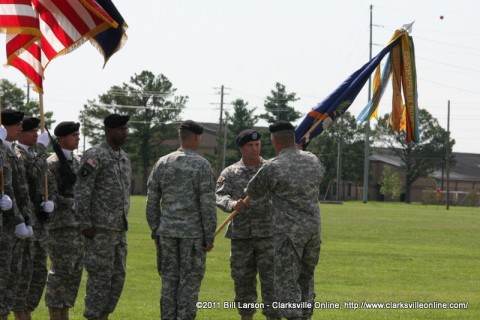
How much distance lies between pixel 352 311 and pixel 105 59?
472 centimetres

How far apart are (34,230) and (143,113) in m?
110

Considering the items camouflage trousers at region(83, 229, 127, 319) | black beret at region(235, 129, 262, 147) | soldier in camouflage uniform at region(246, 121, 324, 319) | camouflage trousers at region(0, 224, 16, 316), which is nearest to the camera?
camouflage trousers at region(0, 224, 16, 316)

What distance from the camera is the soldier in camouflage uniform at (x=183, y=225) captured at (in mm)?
10820

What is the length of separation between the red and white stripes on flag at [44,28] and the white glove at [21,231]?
193 cm

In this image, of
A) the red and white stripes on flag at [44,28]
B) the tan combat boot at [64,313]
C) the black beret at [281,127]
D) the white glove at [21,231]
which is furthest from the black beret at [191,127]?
the tan combat boot at [64,313]

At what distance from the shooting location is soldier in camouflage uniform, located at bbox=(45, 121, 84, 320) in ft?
37.2

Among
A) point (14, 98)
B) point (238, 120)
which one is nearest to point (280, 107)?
point (238, 120)

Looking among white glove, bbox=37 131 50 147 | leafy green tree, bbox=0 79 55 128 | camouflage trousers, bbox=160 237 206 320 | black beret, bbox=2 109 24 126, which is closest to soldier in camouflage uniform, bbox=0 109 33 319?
black beret, bbox=2 109 24 126

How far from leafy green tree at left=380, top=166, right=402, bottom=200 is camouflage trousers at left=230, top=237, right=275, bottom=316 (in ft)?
367

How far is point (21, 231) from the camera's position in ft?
33.3

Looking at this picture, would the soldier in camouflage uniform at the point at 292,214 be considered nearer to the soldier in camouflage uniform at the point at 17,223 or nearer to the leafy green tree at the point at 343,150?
the soldier in camouflage uniform at the point at 17,223

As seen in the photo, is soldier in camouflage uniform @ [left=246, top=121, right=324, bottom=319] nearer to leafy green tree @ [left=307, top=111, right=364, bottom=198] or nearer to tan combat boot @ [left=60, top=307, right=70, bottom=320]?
tan combat boot @ [left=60, top=307, right=70, bottom=320]

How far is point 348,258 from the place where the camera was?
22812 mm

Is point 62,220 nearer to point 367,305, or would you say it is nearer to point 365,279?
point 367,305
